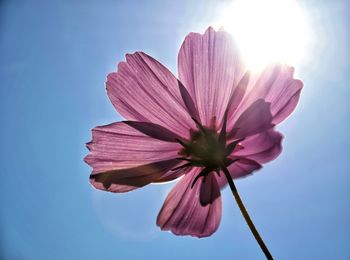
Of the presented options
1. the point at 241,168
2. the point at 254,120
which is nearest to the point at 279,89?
the point at 254,120

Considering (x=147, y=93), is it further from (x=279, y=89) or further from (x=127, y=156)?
(x=279, y=89)

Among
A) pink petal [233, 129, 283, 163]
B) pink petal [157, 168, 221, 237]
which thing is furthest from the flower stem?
pink petal [157, 168, 221, 237]

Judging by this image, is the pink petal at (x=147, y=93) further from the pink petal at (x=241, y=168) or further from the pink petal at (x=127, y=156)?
the pink petal at (x=241, y=168)

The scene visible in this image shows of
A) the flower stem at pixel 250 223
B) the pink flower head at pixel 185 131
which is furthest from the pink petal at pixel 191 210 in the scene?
the flower stem at pixel 250 223

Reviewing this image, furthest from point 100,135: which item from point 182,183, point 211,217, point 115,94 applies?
point 211,217

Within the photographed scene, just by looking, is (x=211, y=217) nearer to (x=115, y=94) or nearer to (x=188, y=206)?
(x=188, y=206)

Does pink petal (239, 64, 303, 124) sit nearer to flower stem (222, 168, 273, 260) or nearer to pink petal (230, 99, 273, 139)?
pink petal (230, 99, 273, 139)
